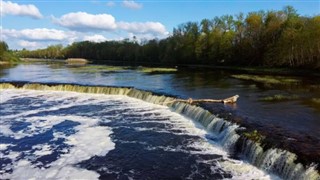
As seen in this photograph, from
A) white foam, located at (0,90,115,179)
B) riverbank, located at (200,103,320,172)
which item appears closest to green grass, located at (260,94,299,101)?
riverbank, located at (200,103,320,172)

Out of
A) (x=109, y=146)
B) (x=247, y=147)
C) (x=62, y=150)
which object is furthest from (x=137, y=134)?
(x=247, y=147)

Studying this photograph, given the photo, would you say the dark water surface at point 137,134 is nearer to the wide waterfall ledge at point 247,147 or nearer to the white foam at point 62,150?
the white foam at point 62,150

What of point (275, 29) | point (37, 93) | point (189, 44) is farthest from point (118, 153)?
point (189, 44)

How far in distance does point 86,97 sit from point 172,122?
1490 cm

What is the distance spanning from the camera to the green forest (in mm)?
59531

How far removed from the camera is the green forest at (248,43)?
59.5 m

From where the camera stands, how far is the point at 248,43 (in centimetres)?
7700

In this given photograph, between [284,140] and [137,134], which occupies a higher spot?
[284,140]

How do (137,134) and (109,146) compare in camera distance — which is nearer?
(109,146)

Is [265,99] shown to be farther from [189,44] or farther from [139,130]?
[189,44]

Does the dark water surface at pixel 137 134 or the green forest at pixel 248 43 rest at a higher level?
the green forest at pixel 248 43

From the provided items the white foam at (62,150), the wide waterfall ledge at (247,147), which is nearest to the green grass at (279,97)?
the wide waterfall ledge at (247,147)

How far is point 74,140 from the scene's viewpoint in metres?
20.3

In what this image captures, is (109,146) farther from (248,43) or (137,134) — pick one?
(248,43)
